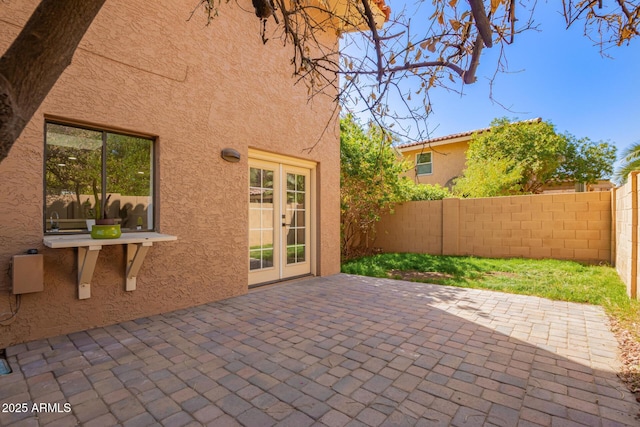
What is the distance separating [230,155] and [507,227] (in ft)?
27.1

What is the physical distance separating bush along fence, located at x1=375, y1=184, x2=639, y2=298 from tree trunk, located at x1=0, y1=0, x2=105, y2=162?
7654mm

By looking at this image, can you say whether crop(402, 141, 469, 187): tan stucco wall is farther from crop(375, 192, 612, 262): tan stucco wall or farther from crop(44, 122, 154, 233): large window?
crop(44, 122, 154, 233): large window

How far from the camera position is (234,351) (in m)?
3.10

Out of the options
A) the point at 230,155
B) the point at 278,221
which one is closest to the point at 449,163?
the point at 278,221

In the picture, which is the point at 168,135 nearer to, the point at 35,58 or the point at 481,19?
the point at 35,58

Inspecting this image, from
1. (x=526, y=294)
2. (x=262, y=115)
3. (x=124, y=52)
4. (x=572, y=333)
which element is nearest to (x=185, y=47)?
(x=124, y=52)

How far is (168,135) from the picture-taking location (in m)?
4.33

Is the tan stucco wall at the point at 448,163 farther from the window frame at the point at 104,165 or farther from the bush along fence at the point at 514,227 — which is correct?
the window frame at the point at 104,165

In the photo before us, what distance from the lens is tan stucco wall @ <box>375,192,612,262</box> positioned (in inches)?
304

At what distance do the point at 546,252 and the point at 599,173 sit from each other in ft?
26.4

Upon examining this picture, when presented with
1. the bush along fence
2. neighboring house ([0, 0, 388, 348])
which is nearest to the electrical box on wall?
neighboring house ([0, 0, 388, 348])

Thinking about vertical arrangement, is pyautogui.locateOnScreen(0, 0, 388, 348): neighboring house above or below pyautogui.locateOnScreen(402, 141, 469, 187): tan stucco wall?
below

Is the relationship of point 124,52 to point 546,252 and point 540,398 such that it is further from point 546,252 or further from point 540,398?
point 546,252

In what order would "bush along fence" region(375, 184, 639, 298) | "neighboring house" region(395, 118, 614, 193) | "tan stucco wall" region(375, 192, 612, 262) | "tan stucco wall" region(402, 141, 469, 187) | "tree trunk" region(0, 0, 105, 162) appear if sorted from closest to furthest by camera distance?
1. "tree trunk" region(0, 0, 105, 162)
2. "bush along fence" region(375, 184, 639, 298)
3. "tan stucco wall" region(375, 192, 612, 262)
4. "neighboring house" region(395, 118, 614, 193)
5. "tan stucco wall" region(402, 141, 469, 187)
